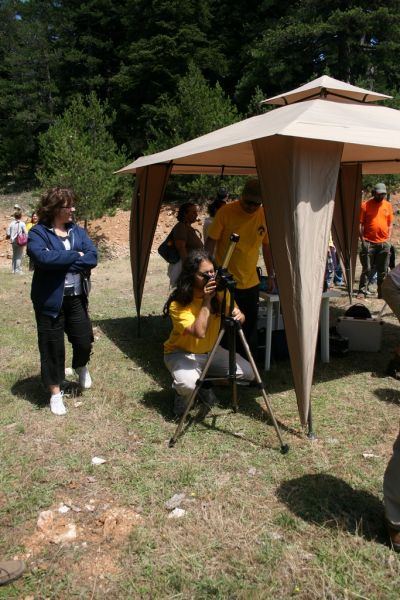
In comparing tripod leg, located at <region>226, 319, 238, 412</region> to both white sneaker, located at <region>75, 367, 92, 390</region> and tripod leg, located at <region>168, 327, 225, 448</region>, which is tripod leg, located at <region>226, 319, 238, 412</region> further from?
white sneaker, located at <region>75, 367, 92, 390</region>

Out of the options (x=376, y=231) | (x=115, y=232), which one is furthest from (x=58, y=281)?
(x=115, y=232)

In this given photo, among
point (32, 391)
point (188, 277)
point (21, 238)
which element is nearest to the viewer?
point (188, 277)

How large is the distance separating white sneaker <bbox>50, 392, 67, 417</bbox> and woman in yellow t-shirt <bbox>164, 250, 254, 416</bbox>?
0.98 meters

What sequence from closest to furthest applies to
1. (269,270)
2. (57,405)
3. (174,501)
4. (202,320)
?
(174,501) → (202,320) → (57,405) → (269,270)

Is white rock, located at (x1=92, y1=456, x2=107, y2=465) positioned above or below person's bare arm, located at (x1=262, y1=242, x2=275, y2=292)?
below

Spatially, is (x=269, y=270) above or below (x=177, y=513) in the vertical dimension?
above

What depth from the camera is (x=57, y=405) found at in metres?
4.36

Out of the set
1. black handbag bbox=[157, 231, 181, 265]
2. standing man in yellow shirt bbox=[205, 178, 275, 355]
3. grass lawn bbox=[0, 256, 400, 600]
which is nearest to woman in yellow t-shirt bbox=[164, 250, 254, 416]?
grass lawn bbox=[0, 256, 400, 600]

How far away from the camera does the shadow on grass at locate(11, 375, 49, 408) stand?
468cm

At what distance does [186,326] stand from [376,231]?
592cm

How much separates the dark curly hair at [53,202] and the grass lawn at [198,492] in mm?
1681


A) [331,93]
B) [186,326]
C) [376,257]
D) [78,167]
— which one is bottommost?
[376,257]

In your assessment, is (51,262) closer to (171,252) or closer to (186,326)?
(186,326)

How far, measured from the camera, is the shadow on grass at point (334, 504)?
2830 mm
